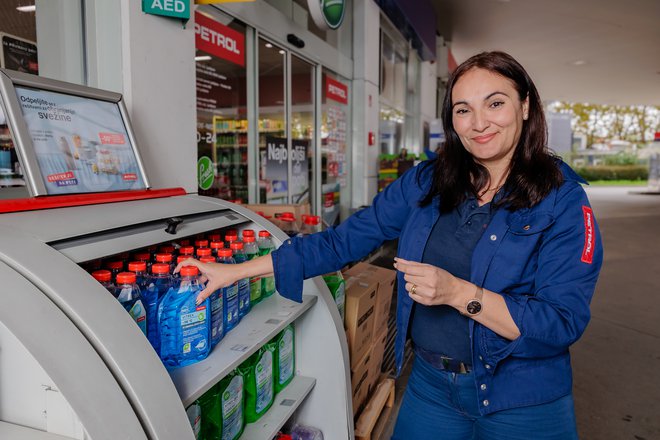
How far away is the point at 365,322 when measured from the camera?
258cm

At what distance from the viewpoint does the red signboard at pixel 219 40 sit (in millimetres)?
3031

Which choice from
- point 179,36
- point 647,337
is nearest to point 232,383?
point 179,36

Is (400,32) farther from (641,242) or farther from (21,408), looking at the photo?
(21,408)

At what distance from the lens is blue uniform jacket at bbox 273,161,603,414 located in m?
1.22

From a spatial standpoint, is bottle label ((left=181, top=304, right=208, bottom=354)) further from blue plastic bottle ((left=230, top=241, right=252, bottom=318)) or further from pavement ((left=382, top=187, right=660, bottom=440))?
pavement ((left=382, top=187, right=660, bottom=440))

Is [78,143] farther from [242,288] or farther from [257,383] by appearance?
[257,383]

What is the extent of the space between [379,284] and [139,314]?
1732 millimetres

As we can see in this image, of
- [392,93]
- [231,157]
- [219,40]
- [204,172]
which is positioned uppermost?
[392,93]

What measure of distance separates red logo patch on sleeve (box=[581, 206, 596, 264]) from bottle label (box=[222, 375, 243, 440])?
3.48 ft

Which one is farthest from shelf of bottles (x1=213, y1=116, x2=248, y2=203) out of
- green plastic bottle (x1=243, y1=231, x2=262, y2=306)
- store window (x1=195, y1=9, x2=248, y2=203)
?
green plastic bottle (x1=243, y1=231, x2=262, y2=306)

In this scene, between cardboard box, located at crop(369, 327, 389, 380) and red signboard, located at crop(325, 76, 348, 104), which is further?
red signboard, located at crop(325, 76, 348, 104)

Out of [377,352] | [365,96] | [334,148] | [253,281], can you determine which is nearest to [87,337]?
[253,281]

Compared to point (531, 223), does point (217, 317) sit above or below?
below

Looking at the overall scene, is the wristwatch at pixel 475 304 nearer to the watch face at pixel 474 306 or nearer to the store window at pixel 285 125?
the watch face at pixel 474 306
